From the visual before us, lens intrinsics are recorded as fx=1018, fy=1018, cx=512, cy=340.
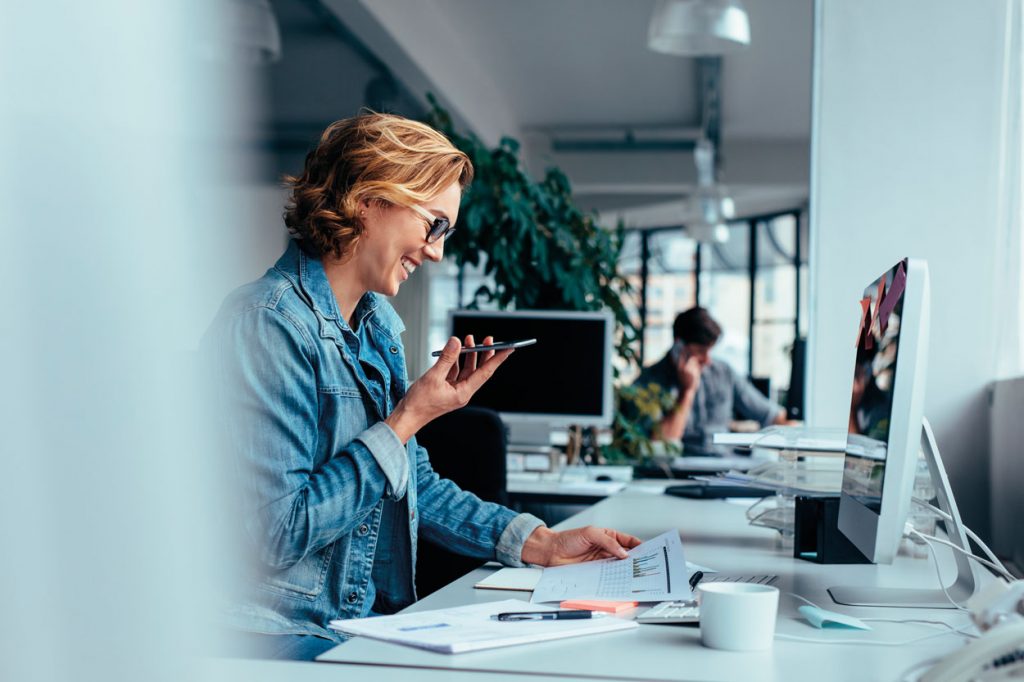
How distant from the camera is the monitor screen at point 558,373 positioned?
10.7 feet

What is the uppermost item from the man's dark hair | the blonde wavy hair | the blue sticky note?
the blonde wavy hair

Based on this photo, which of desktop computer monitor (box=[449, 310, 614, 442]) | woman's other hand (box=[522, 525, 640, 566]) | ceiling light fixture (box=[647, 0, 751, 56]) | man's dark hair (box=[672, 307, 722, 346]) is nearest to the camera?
woman's other hand (box=[522, 525, 640, 566])

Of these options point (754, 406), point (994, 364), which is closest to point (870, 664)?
point (994, 364)

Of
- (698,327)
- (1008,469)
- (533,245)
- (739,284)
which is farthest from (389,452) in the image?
(739,284)

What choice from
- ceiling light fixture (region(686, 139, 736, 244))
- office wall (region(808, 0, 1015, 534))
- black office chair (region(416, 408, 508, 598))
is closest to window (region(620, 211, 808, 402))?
ceiling light fixture (region(686, 139, 736, 244))

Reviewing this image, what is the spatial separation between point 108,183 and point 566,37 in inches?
264

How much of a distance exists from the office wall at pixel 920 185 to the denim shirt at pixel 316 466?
4.22 feet

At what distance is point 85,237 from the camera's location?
0.37m

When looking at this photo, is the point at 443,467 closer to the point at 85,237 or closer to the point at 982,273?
the point at 982,273

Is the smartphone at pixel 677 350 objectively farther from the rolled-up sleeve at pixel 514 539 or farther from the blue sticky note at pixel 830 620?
the blue sticky note at pixel 830 620

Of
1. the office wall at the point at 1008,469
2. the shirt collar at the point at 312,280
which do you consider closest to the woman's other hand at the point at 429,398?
the shirt collar at the point at 312,280

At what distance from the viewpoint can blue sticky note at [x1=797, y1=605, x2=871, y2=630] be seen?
3.72ft

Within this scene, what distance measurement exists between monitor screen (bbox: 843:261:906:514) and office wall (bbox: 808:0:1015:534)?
1.09 meters

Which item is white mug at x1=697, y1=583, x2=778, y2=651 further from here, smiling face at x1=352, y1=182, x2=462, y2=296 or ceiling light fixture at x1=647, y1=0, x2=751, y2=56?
ceiling light fixture at x1=647, y1=0, x2=751, y2=56
